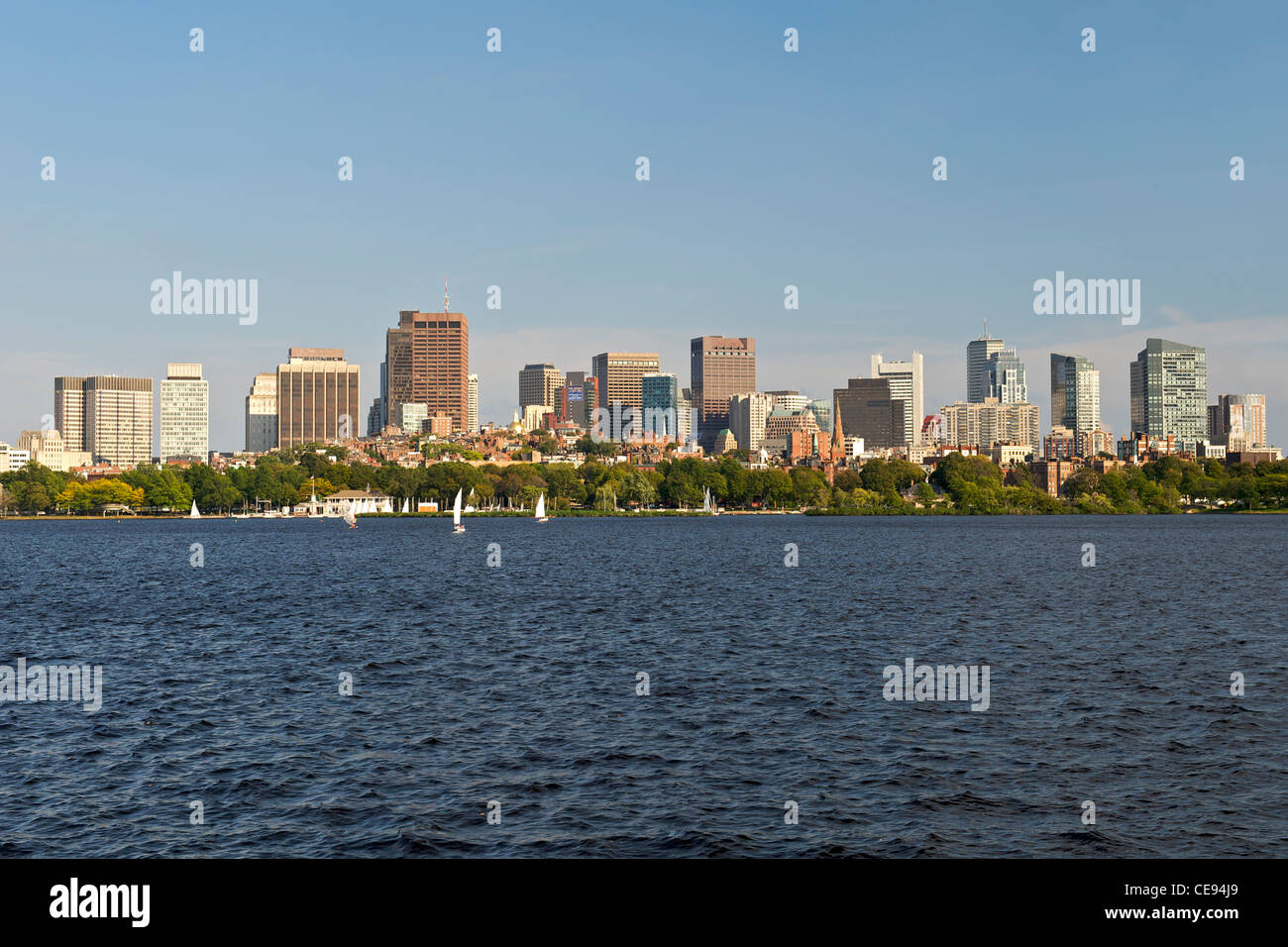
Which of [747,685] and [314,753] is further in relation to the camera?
[747,685]

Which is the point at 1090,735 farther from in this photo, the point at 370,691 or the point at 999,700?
the point at 370,691

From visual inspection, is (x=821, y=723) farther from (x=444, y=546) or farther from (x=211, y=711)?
(x=444, y=546)

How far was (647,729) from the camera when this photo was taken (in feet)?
107

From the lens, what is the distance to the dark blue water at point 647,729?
2298 centimetres

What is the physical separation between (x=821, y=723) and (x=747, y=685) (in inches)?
279

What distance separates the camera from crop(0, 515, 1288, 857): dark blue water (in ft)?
75.4

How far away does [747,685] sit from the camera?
1583 inches

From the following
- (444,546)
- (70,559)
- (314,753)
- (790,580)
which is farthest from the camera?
(444,546)
